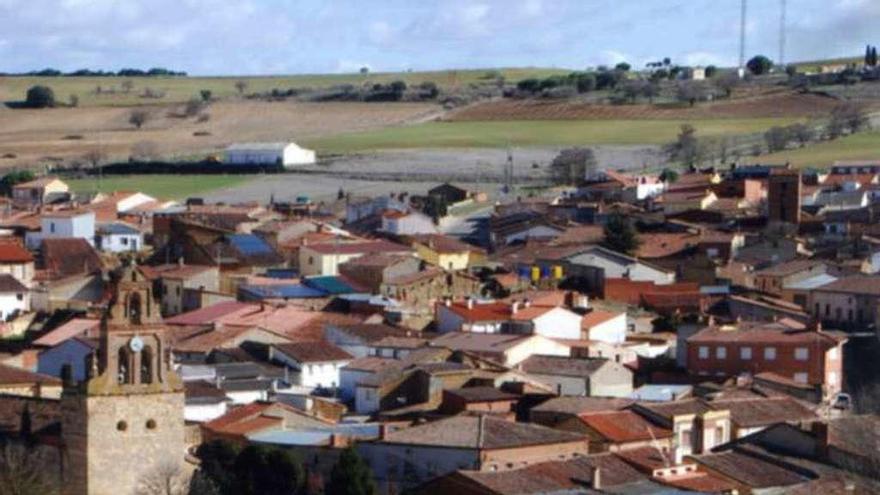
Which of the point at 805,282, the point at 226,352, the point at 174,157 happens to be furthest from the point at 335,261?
the point at 174,157

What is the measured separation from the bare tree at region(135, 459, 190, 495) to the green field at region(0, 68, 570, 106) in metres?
111

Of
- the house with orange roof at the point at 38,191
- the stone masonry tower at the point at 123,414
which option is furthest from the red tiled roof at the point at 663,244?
the stone masonry tower at the point at 123,414

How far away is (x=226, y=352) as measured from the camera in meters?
51.4

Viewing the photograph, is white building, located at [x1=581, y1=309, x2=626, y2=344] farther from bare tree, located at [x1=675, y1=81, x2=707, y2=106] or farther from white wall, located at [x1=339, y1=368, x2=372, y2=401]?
bare tree, located at [x1=675, y1=81, x2=707, y2=106]

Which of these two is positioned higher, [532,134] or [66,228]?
[532,134]

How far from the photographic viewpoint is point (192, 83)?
16988 centimetres

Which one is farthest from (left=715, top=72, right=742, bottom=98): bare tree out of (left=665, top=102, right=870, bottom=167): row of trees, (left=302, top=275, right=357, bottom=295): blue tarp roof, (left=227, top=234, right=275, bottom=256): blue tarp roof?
(left=302, top=275, right=357, bottom=295): blue tarp roof

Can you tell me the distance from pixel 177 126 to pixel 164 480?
3955 inches

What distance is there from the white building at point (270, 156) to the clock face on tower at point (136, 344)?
72.6 m

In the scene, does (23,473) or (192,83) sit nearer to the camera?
(23,473)

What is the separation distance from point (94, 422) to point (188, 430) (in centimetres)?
488

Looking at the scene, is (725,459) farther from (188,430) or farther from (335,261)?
(335,261)

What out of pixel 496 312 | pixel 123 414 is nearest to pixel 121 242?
pixel 496 312

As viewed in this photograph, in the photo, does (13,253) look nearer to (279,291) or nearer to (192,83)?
(279,291)
